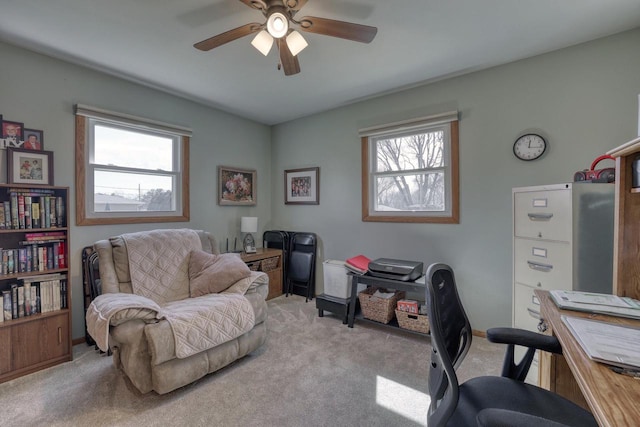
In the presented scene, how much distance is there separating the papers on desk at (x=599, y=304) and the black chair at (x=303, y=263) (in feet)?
9.19

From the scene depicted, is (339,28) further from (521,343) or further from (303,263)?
(303,263)

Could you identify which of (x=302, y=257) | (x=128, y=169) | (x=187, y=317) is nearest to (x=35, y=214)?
(x=128, y=169)

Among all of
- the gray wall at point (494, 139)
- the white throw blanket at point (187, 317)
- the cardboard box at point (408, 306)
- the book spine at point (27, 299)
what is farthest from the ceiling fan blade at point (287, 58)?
the book spine at point (27, 299)

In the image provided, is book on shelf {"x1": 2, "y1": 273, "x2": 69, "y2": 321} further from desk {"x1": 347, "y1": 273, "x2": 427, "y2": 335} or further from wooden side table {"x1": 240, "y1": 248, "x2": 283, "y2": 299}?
desk {"x1": 347, "y1": 273, "x2": 427, "y2": 335}

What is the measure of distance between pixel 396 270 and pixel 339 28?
2.03m

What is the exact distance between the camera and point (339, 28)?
1680 millimetres

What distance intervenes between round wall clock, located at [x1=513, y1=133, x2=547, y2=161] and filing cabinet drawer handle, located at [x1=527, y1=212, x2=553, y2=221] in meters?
0.80

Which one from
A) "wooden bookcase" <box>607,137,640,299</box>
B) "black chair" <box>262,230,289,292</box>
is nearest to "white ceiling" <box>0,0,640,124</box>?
"wooden bookcase" <box>607,137,640,299</box>

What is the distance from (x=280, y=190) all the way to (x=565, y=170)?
3.33 meters

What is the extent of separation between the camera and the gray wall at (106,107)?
7.62 ft

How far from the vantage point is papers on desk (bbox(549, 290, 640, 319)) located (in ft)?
3.57

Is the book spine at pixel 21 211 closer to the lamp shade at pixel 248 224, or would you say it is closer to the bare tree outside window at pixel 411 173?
the lamp shade at pixel 248 224

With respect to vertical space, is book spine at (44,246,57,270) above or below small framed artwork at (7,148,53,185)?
below

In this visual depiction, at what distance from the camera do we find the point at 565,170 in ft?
7.64
